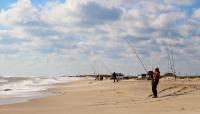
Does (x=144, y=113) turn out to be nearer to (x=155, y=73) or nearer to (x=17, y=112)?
(x=17, y=112)

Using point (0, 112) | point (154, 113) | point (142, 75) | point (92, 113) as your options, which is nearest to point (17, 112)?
point (0, 112)

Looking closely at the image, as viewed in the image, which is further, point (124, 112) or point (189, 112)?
point (124, 112)

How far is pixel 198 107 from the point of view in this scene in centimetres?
1480

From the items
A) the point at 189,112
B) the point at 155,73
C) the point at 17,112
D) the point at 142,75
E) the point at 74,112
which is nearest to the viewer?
the point at 189,112

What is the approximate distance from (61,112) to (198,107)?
17.4ft

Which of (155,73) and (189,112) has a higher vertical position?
(155,73)

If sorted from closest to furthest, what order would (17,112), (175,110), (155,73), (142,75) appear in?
(175,110) < (17,112) < (155,73) < (142,75)

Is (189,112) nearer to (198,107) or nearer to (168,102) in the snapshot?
(198,107)

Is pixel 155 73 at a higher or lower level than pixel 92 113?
higher

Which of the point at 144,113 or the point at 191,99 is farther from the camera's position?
the point at 191,99

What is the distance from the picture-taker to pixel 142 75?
63875 mm

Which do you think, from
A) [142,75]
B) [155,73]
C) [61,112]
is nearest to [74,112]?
[61,112]

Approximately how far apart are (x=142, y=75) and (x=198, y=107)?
49.2 meters

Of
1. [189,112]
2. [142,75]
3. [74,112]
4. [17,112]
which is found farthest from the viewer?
[142,75]
